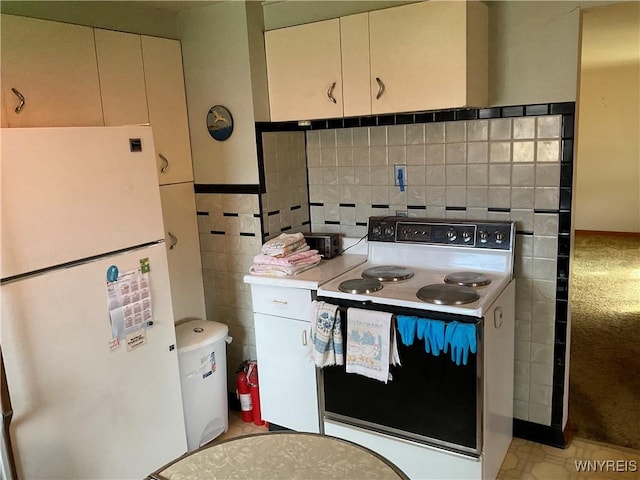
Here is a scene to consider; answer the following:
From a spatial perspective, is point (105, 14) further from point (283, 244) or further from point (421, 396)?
point (421, 396)

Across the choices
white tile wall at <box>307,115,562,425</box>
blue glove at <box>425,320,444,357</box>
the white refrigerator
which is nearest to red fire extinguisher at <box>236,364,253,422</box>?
the white refrigerator

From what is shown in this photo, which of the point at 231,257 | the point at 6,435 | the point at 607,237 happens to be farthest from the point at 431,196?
the point at 607,237

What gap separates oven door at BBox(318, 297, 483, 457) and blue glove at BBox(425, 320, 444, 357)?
3cm

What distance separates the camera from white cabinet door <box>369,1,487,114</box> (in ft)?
7.20

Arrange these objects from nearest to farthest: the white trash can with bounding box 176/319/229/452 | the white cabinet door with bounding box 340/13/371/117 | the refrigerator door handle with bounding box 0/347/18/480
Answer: the refrigerator door handle with bounding box 0/347/18/480 < the white cabinet door with bounding box 340/13/371/117 < the white trash can with bounding box 176/319/229/452

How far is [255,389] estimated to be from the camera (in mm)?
2955

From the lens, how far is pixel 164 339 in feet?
7.66

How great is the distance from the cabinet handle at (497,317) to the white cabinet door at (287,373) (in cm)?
83

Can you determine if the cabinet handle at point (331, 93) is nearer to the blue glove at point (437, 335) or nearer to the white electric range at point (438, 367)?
the white electric range at point (438, 367)

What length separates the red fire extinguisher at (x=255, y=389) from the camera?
2957 mm

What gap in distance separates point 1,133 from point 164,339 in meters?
1.04

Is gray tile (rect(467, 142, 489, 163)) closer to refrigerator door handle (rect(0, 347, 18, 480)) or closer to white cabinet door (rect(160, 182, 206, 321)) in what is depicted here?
white cabinet door (rect(160, 182, 206, 321))

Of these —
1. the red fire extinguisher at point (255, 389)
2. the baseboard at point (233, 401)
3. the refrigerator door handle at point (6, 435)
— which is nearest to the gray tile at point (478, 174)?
the red fire extinguisher at point (255, 389)

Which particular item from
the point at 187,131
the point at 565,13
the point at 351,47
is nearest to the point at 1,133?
the point at 187,131
